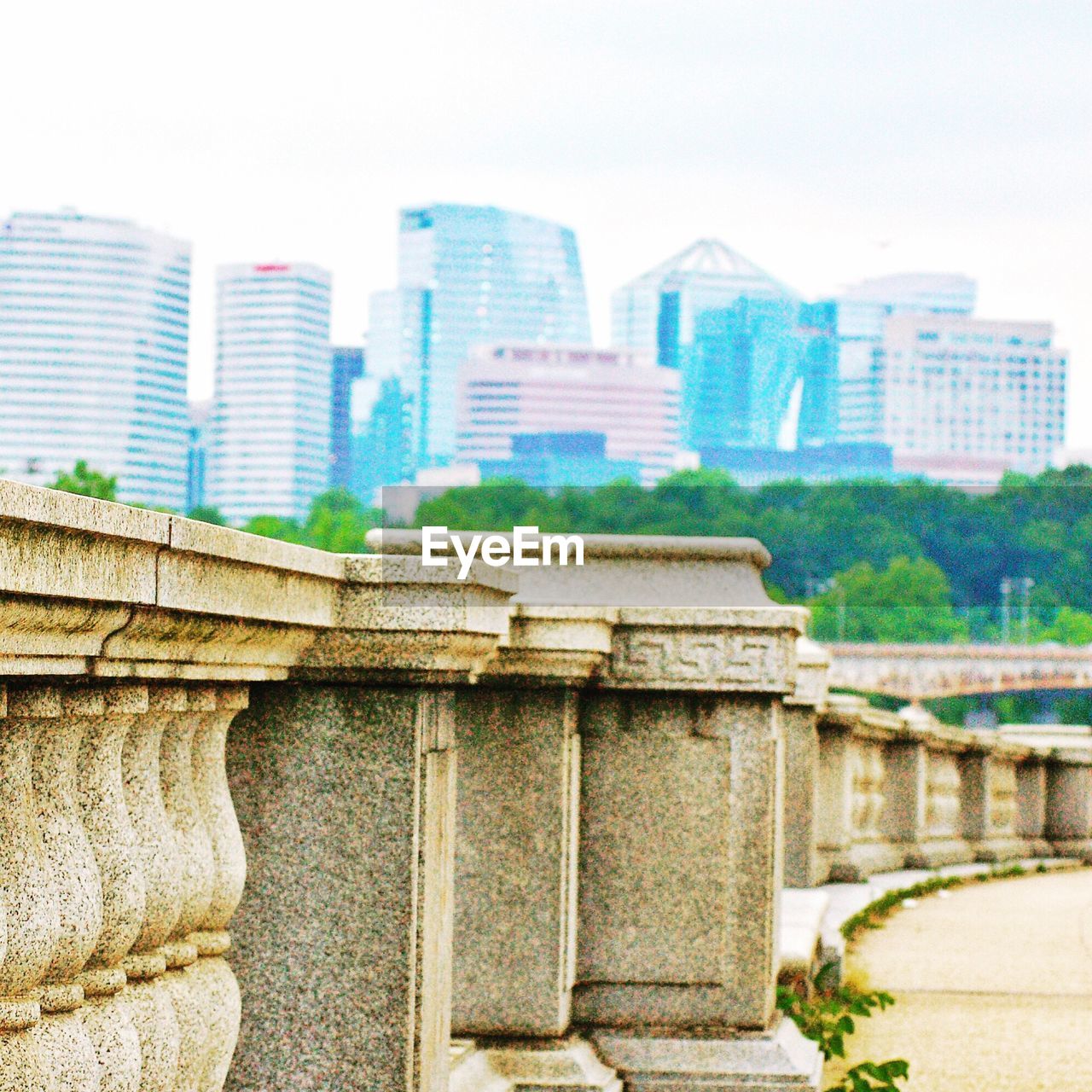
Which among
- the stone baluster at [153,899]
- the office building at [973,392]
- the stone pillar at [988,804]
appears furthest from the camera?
the office building at [973,392]

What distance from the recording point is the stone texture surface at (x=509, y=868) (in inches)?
186

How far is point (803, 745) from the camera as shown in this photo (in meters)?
8.99

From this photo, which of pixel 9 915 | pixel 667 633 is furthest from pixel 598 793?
pixel 9 915

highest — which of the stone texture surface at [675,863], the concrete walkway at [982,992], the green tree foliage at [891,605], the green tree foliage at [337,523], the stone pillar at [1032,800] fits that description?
the green tree foliage at [337,523]

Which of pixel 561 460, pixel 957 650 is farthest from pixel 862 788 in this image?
pixel 561 460

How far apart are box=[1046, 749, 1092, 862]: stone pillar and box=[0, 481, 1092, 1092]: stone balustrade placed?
10802 mm

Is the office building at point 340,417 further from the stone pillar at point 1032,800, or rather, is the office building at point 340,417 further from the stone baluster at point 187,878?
the stone baluster at point 187,878

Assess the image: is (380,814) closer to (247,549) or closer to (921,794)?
(247,549)

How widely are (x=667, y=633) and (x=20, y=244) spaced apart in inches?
7173

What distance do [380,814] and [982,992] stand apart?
17.3ft

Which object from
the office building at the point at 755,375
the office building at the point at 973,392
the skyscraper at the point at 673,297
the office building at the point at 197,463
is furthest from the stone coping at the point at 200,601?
the skyscraper at the point at 673,297

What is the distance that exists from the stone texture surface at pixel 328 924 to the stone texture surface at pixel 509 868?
1.29 metres

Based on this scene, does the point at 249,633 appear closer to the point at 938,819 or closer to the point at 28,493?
the point at 28,493

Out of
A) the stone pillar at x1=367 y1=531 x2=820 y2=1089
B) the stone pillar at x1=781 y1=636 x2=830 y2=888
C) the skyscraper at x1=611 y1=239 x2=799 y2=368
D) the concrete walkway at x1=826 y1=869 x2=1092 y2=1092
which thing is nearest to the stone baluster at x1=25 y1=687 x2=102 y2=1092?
the stone pillar at x1=367 y1=531 x2=820 y2=1089
